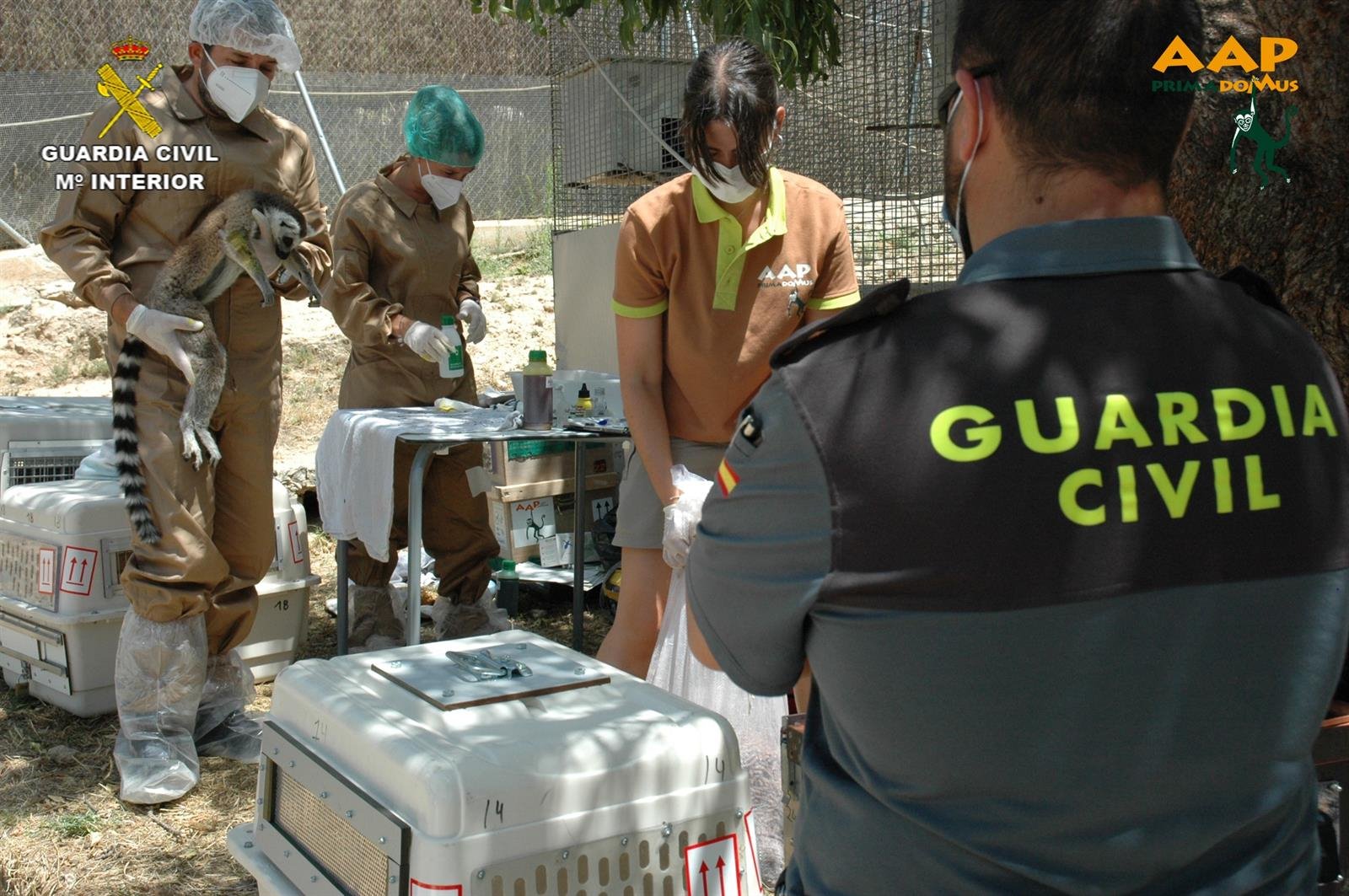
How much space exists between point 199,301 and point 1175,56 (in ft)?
9.57

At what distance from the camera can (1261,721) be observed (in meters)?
1.04

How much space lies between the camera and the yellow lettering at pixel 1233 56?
7.86 ft

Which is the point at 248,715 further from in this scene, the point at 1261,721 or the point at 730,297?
the point at 1261,721

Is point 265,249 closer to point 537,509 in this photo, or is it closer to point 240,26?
point 240,26

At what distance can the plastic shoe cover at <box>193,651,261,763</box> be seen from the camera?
148 inches

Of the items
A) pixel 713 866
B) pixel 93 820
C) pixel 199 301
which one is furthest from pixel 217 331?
pixel 713 866

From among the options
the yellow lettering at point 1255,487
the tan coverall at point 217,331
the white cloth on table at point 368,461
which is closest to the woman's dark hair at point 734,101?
the tan coverall at point 217,331

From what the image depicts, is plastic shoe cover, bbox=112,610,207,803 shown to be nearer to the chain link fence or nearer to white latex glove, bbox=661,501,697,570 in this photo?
white latex glove, bbox=661,501,697,570

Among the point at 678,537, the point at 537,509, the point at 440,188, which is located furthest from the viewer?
the point at 537,509

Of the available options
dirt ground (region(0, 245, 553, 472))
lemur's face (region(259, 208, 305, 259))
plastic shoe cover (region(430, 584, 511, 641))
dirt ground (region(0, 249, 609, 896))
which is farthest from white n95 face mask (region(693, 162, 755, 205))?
dirt ground (region(0, 245, 553, 472))

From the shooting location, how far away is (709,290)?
288 cm

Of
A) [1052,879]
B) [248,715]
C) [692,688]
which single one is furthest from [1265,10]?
[248,715]

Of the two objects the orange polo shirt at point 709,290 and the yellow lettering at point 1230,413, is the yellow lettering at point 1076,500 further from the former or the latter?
the orange polo shirt at point 709,290

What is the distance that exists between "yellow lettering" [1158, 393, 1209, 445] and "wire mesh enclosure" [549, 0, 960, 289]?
3509mm
